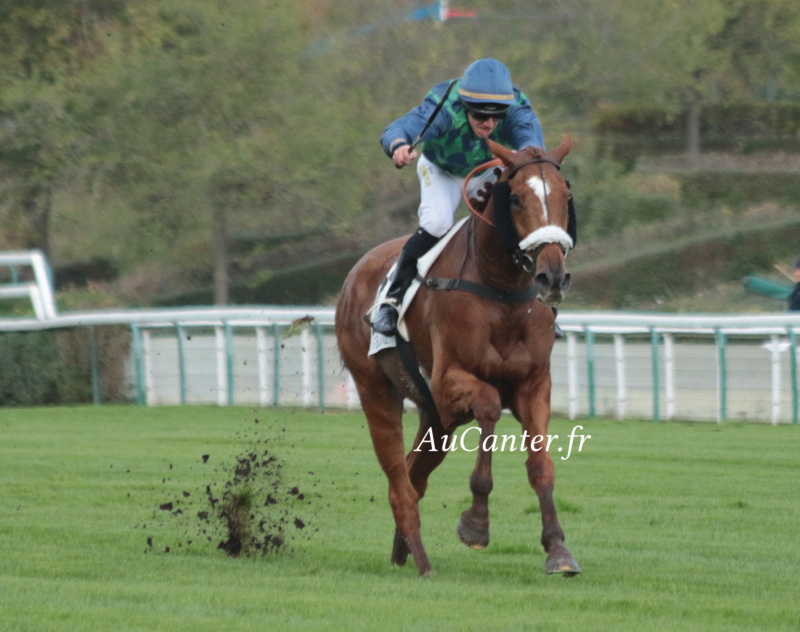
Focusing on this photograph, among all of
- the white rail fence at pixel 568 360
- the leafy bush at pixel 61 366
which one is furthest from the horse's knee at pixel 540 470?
the leafy bush at pixel 61 366

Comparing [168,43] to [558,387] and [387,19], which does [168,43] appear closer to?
[387,19]

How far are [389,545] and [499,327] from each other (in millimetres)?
1614

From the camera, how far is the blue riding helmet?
5723mm

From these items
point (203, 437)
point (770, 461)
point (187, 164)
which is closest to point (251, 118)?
point (187, 164)

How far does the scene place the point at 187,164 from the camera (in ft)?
74.8

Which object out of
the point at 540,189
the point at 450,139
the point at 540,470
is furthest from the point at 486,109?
the point at 540,470

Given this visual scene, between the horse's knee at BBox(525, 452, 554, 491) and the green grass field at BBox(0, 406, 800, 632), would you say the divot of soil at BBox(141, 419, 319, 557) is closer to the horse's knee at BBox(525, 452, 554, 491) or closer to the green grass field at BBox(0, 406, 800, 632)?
the green grass field at BBox(0, 406, 800, 632)

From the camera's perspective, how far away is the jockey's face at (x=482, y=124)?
585 cm

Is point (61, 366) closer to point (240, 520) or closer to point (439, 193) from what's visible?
point (240, 520)

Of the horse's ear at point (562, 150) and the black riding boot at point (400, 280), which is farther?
the black riding boot at point (400, 280)

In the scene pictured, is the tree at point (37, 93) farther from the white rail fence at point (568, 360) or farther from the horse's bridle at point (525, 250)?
Result: the horse's bridle at point (525, 250)

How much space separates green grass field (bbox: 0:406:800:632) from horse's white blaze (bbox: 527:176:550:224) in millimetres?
1346

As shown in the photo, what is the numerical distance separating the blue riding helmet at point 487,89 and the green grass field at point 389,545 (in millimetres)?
1849

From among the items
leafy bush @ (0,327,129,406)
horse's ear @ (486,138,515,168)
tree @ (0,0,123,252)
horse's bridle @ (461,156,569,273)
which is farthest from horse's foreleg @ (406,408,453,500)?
tree @ (0,0,123,252)
